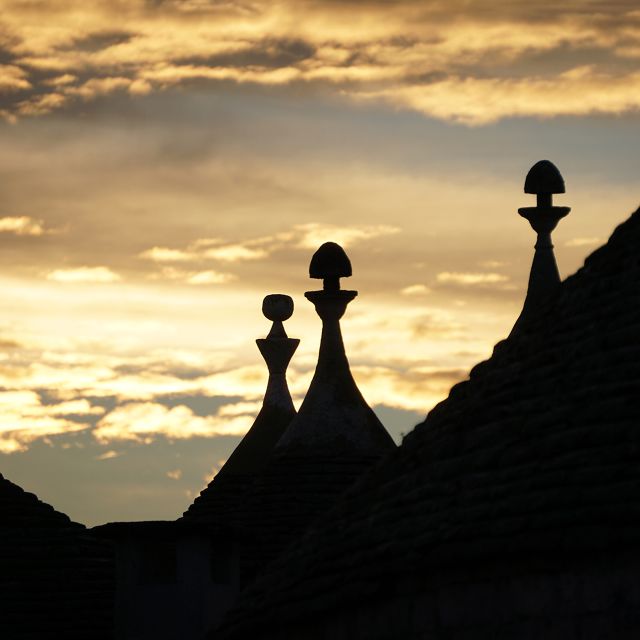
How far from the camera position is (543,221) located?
24.3 metres

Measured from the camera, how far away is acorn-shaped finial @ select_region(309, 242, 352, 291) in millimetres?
27375

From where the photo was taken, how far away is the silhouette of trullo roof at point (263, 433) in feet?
92.9

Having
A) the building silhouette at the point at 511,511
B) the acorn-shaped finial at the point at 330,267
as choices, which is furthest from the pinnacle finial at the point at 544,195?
the building silhouette at the point at 511,511

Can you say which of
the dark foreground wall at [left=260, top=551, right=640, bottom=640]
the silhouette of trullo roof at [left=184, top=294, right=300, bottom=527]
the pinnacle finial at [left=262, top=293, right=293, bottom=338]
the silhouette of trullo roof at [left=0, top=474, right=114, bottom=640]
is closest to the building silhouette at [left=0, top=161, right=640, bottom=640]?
the dark foreground wall at [left=260, top=551, right=640, bottom=640]

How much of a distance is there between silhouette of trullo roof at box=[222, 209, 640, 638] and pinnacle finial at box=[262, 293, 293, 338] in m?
15.3

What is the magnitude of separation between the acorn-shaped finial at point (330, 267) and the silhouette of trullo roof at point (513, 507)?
12.0m

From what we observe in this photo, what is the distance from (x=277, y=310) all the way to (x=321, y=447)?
17.1 feet

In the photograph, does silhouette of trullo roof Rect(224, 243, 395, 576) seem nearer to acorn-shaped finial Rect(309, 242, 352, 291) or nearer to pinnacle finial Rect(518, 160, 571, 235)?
acorn-shaped finial Rect(309, 242, 352, 291)

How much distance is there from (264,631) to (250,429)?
49.4 feet

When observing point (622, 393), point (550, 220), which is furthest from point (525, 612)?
point (550, 220)

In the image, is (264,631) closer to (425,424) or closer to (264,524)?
(425,424)

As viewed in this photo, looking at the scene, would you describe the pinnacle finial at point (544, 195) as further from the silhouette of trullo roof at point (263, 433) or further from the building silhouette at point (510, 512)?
the building silhouette at point (510, 512)

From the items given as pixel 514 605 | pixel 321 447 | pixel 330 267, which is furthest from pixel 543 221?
pixel 514 605

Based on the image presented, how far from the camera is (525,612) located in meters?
12.7
